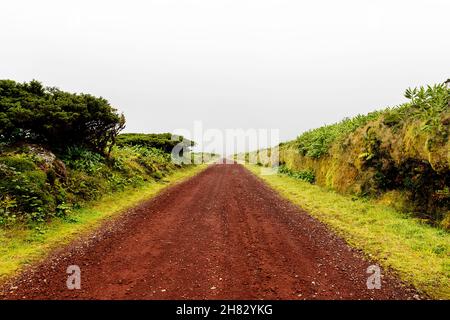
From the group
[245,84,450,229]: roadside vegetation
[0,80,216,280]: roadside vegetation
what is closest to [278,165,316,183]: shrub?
[245,84,450,229]: roadside vegetation

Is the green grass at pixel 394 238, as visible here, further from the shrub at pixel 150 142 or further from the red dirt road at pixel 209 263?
the shrub at pixel 150 142

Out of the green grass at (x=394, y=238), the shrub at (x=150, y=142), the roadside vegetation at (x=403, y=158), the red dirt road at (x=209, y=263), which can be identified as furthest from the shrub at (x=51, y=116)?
the shrub at (x=150, y=142)

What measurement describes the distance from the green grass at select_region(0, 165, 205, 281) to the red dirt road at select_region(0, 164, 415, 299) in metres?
0.48

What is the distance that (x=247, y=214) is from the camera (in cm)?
1098

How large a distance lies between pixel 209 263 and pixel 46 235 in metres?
4.89

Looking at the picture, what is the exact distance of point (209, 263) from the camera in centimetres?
637

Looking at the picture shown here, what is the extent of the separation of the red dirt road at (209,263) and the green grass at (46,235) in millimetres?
480

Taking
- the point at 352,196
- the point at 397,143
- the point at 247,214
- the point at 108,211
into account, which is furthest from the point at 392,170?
the point at 108,211

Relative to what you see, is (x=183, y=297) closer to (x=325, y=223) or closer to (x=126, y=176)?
(x=325, y=223)

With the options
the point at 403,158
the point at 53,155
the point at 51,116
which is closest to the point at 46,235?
the point at 53,155

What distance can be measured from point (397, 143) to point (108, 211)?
Result: 11.5m

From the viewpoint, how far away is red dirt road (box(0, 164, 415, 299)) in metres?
5.18

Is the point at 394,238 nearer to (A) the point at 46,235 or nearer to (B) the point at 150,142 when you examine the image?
(A) the point at 46,235

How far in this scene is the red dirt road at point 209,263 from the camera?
5.18 m
